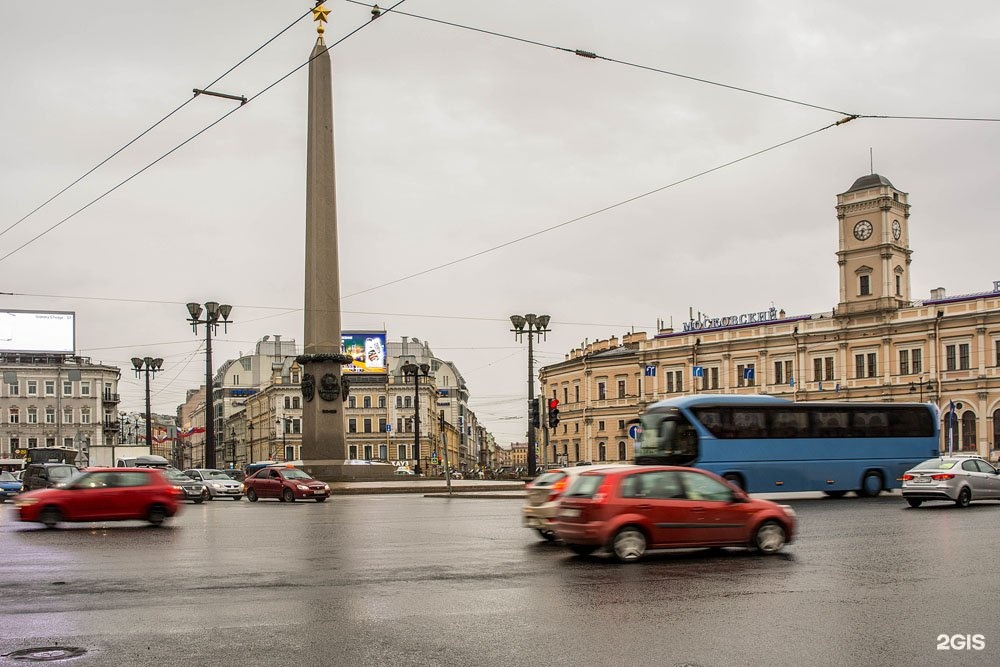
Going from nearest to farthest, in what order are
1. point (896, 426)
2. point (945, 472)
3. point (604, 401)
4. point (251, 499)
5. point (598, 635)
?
Result: point (598, 635), point (945, 472), point (896, 426), point (251, 499), point (604, 401)

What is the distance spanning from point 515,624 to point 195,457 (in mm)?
181811

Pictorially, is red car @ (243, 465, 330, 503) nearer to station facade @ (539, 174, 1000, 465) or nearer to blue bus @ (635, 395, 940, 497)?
blue bus @ (635, 395, 940, 497)

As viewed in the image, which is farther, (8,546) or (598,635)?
(8,546)

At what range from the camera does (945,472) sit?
1005 inches

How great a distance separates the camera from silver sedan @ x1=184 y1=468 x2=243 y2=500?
38562 mm

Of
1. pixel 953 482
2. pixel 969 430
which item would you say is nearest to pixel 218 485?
pixel 953 482

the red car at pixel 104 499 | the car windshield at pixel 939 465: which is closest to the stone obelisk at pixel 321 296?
the red car at pixel 104 499

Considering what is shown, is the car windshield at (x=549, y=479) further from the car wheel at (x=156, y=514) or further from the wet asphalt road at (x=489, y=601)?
the car wheel at (x=156, y=514)

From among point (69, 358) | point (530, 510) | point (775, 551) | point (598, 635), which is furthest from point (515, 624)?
point (69, 358)

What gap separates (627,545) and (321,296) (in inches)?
1099

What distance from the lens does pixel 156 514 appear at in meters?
21.5

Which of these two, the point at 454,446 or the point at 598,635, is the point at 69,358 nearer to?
the point at 454,446

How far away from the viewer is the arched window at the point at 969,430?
247ft

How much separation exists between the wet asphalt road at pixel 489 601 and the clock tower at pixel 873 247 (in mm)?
69068
